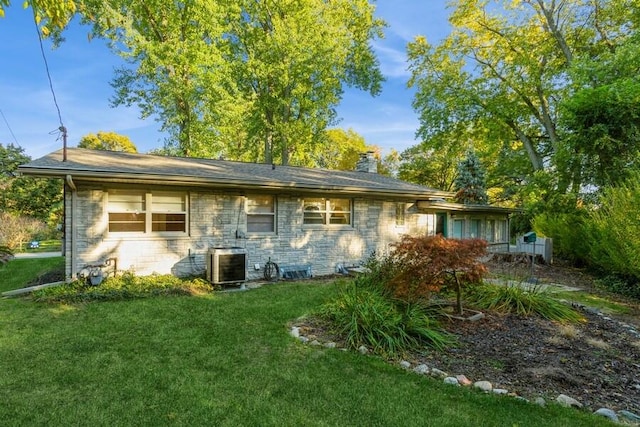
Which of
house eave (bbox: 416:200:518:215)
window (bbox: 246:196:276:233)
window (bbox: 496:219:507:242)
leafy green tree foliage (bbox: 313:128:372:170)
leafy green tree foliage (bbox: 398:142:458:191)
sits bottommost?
window (bbox: 496:219:507:242)

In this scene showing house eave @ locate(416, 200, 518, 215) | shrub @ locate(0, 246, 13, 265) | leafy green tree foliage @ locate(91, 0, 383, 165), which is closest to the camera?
shrub @ locate(0, 246, 13, 265)

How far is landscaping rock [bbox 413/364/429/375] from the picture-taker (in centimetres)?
380

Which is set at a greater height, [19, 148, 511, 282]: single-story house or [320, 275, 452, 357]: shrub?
[19, 148, 511, 282]: single-story house

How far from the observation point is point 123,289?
6.97 m

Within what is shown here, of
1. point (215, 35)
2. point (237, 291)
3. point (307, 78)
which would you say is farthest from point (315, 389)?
point (307, 78)

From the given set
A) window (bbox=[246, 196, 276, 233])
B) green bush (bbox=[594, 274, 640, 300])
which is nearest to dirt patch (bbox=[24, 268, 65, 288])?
window (bbox=[246, 196, 276, 233])

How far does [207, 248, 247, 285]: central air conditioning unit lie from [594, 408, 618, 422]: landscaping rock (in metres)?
6.73

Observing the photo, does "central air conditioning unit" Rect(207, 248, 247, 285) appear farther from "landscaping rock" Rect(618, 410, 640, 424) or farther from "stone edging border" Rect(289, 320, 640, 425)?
"landscaping rock" Rect(618, 410, 640, 424)

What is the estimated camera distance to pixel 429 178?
97.2ft

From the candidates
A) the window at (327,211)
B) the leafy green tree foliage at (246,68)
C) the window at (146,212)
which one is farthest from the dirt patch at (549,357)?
the leafy green tree foliage at (246,68)

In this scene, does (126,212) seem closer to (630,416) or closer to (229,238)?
(229,238)

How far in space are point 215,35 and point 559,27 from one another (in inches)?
686

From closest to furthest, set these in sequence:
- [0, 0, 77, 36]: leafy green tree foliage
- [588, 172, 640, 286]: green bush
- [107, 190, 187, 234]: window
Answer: [0, 0, 77, 36]: leafy green tree foliage, [588, 172, 640, 286]: green bush, [107, 190, 187, 234]: window

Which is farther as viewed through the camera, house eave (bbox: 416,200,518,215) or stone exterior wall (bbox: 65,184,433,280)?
house eave (bbox: 416,200,518,215)
